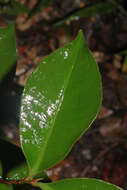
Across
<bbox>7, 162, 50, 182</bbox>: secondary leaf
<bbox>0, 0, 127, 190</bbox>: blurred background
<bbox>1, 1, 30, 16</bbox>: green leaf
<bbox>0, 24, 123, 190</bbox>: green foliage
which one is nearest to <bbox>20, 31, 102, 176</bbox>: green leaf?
<bbox>0, 24, 123, 190</bbox>: green foliage

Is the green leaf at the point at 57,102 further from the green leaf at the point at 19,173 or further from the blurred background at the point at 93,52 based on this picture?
the blurred background at the point at 93,52

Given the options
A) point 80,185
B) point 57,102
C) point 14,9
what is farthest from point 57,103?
point 14,9

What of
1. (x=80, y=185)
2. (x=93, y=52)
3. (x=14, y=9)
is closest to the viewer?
(x=80, y=185)

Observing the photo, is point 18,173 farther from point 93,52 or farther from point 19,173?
point 93,52

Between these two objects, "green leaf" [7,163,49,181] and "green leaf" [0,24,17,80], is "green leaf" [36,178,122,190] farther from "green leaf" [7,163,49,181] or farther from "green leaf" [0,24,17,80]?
Answer: "green leaf" [0,24,17,80]

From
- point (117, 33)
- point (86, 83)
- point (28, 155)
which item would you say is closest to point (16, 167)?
Result: point (28, 155)
